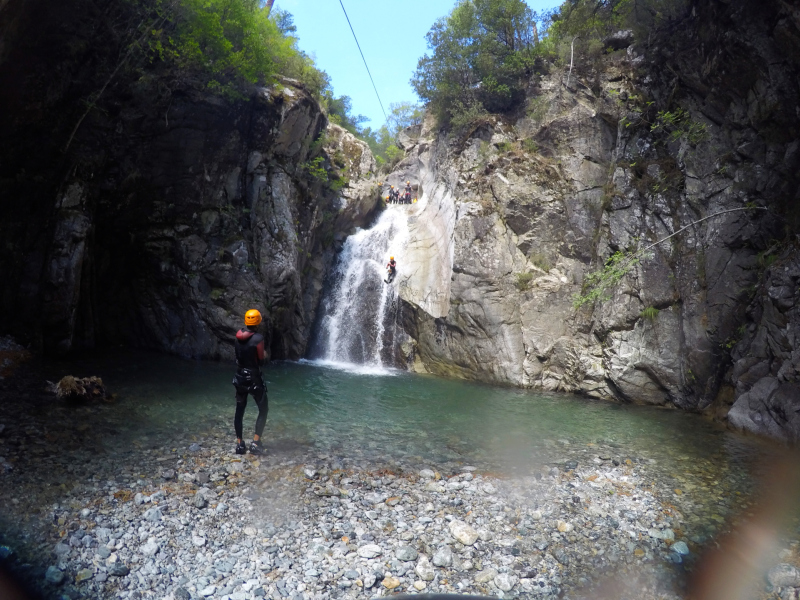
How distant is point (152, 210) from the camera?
15758 mm

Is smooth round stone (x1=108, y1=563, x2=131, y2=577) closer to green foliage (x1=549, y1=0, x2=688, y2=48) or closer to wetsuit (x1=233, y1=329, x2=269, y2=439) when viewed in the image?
wetsuit (x1=233, y1=329, x2=269, y2=439)

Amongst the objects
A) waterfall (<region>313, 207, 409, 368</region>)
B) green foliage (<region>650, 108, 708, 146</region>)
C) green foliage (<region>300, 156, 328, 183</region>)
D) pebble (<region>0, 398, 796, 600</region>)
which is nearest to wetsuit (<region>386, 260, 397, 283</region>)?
waterfall (<region>313, 207, 409, 368</region>)

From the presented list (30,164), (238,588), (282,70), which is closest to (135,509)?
(238,588)

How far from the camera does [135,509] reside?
521 cm

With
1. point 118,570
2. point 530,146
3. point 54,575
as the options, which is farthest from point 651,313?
point 54,575

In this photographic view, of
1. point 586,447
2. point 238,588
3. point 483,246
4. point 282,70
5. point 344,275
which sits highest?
point 282,70

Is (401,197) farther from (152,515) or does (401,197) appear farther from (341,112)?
(152,515)

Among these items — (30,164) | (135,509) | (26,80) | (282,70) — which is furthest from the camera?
(282,70)

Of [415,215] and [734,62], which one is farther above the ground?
[734,62]

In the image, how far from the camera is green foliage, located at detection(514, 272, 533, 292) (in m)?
16.1

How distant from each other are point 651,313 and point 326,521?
11.8 m

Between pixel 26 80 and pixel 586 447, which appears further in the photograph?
pixel 26 80

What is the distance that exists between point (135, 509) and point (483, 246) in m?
14.1

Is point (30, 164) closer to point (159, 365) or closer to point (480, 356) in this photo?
point (159, 365)
